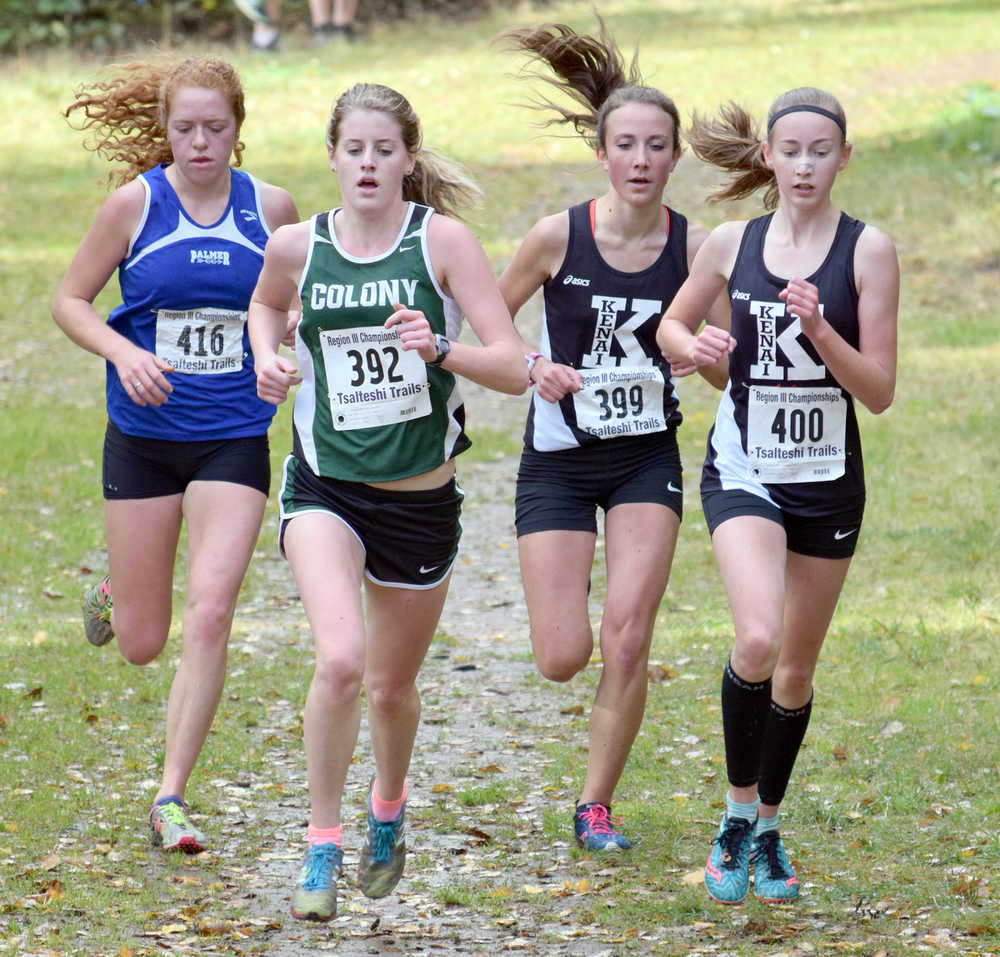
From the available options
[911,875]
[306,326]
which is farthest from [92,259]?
[911,875]

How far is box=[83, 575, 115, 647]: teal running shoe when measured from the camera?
6.41 meters

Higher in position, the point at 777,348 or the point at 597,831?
the point at 777,348

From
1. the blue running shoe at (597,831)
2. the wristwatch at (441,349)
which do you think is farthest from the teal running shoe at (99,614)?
the wristwatch at (441,349)

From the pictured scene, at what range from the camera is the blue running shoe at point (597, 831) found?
217 inches

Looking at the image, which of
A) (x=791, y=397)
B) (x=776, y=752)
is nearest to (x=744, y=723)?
(x=776, y=752)

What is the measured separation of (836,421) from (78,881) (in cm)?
274

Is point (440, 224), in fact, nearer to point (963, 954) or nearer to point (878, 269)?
point (878, 269)

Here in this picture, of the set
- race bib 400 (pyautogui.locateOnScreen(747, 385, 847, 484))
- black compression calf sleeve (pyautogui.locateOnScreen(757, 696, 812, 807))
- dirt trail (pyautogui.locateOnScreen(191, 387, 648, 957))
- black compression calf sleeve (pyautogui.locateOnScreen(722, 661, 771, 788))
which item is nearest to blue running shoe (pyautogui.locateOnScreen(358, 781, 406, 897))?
dirt trail (pyautogui.locateOnScreen(191, 387, 648, 957))

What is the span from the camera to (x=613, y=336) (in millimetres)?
5406

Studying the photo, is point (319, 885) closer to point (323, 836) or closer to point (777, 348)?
point (323, 836)

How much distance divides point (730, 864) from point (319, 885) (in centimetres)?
125

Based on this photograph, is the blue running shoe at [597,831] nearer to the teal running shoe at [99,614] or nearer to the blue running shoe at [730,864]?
the blue running shoe at [730,864]

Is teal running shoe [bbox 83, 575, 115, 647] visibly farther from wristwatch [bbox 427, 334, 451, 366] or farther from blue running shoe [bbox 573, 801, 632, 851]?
wristwatch [bbox 427, 334, 451, 366]

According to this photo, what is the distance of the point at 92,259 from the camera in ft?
18.1
